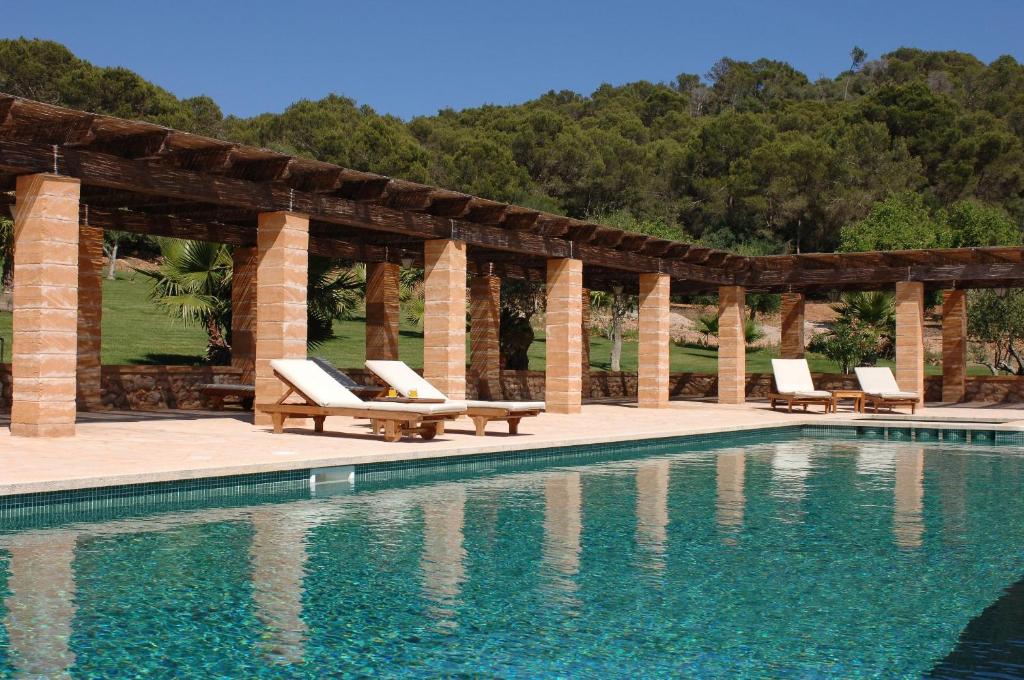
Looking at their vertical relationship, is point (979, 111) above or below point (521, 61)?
below

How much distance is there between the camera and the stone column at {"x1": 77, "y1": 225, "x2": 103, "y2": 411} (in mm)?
15789

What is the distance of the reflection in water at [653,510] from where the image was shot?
648cm

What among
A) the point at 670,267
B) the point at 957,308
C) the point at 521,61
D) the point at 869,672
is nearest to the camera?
the point at 869,672

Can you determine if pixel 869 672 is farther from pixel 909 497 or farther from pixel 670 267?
pixel 670 267

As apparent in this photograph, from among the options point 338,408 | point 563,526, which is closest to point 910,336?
point 338,408

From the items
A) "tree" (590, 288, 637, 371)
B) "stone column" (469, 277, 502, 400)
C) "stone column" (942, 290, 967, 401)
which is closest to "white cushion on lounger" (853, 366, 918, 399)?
"stone column" (942, 290, 967, 401)

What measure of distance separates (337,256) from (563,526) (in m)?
12.1

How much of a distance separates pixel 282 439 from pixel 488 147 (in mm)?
37655

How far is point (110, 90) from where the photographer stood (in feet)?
163

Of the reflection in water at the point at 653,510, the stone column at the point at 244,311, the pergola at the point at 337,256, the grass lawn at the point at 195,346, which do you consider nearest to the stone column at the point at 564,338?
the pergola at the point at 337,256

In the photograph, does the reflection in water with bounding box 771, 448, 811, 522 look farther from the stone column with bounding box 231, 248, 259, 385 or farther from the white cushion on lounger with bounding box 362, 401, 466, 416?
the stone column with bounding box 231, 248, 259, 385

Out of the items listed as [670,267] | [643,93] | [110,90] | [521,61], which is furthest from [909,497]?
[643,93]

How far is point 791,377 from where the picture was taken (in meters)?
20.9

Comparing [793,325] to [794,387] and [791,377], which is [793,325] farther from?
[794,387]
